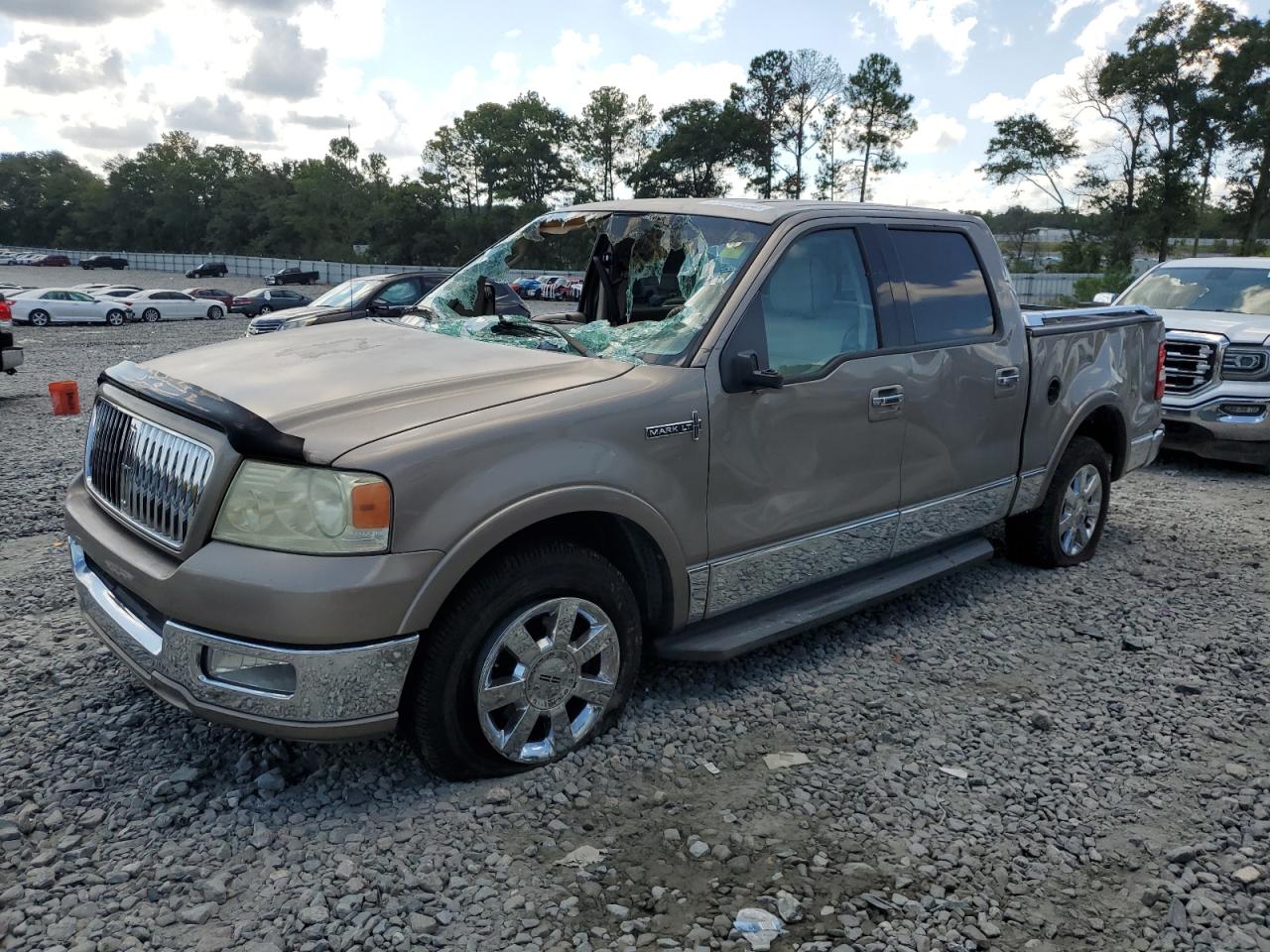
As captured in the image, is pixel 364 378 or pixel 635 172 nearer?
pixel 364 378

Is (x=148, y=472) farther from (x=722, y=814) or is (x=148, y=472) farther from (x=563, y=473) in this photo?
(x=722, y=814)

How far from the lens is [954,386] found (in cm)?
452

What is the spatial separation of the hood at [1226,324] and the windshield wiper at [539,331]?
6.63m

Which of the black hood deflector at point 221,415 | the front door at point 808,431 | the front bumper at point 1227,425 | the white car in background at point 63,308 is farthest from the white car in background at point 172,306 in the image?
the front door at point 808,431

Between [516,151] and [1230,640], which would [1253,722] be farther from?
[516,151]

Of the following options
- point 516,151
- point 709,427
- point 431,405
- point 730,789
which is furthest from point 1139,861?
point 516,151

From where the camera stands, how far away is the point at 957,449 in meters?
4.63

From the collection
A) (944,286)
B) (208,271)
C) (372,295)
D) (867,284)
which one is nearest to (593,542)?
(867,284)

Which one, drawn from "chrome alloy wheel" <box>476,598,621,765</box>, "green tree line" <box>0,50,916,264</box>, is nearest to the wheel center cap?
"chrome alloy wheel" <box>476,598,621,765</box>

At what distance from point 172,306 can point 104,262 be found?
184 ft

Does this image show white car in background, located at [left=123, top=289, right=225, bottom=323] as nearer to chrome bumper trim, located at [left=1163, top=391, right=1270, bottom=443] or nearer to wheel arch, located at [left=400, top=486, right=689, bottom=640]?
chrome bumper trim, located at [left=1163, top=391, right=1270, bottom=443]

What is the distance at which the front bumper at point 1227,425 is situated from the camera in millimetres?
8445

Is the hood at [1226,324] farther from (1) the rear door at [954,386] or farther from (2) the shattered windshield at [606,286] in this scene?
(2) the shattered windshield at [606,286]

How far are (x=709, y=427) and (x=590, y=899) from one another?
160 cm
